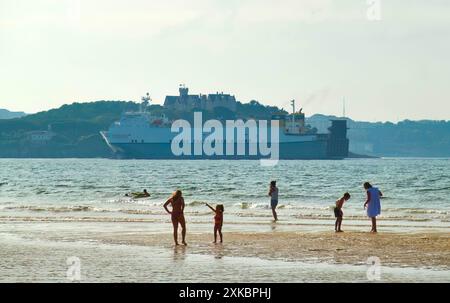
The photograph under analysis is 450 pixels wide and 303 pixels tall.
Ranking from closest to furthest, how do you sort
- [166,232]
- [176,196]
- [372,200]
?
1. [176,196]
2. [372,200]
3. [166,232]

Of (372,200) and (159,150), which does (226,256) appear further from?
(159,150)

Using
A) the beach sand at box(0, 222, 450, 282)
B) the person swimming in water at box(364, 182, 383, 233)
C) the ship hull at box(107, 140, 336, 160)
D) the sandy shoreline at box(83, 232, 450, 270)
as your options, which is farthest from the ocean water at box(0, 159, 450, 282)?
the ship hull at box(107, 140, 336, 160)

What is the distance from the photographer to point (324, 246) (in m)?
21.0

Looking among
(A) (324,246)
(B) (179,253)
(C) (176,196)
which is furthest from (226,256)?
(A) (324,246)

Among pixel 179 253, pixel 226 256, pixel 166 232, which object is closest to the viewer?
pixel 226 256

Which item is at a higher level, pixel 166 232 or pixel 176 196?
pixel 176 196

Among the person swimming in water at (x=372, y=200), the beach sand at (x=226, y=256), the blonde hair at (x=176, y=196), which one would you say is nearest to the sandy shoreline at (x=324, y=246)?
the beach sand at (x=226, y=256)

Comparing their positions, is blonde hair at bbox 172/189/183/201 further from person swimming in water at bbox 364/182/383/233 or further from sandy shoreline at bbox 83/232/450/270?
person swimming in water at bbox 364/182/383/233

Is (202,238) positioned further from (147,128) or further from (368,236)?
(147,128)

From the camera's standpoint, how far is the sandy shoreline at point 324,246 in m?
18.3

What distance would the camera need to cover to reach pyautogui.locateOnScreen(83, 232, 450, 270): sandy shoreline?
18344 mm

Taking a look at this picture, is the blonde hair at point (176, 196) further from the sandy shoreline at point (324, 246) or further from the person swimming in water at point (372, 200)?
the person swimming in water at point (372, 200)

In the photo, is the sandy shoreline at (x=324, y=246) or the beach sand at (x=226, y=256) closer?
the beach sand at (x=226, y=256)
